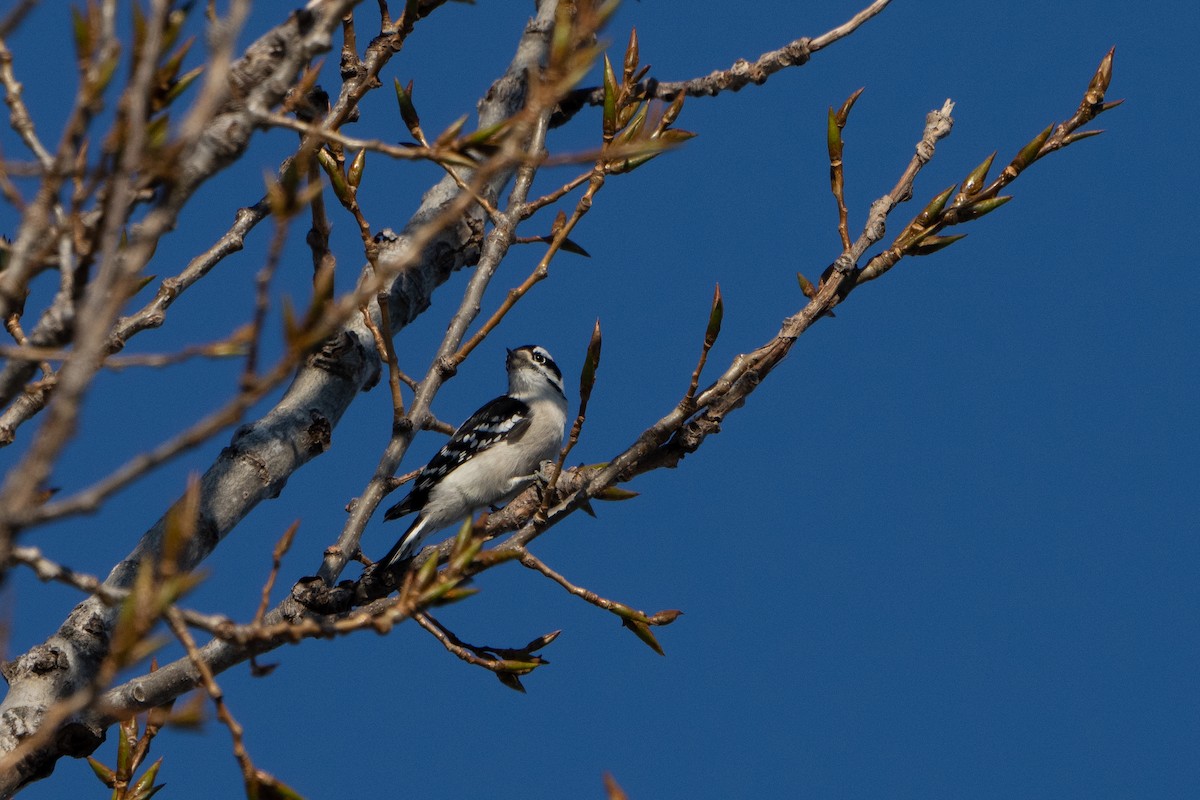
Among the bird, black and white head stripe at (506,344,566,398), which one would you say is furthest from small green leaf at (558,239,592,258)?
black and white head stripe at (506,344,566,398)

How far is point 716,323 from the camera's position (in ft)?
10.5

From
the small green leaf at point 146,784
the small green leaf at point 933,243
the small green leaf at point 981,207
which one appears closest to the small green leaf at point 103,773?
the small green leaf at point 146,784

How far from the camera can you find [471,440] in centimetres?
784

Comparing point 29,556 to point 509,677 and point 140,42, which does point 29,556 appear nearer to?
point 140,42

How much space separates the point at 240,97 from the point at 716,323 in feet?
4.48

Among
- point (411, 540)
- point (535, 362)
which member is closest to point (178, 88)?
point (411, 540)

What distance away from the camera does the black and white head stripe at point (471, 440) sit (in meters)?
7.30

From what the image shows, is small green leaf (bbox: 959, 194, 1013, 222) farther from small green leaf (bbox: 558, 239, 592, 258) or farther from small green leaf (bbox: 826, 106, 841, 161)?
small green leaf (bbox: 558, 239, 592, 258)

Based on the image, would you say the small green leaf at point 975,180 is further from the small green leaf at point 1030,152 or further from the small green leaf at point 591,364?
the small green leaf at point 591,364

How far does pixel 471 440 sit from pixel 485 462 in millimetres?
312

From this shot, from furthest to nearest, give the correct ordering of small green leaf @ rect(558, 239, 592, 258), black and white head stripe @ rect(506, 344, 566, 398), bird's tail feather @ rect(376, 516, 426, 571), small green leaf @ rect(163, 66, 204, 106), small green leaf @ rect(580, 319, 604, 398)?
black and white head stripe @ rect(506, 344, 566, 398), bird's tail feather @ rect(376, 516, 426, 571), small green leaf @ rect(558, 239, 592, 258), small green leaf @ rect(580, 319, 604, 398), small green leaf @ rect(163, 66, 204, 106)

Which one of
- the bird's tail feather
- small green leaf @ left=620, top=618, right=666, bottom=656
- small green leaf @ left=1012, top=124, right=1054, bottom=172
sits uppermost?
the bird's tail feather

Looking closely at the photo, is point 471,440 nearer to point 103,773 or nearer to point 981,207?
point 103,773

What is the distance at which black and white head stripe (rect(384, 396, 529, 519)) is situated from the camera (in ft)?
24.0
